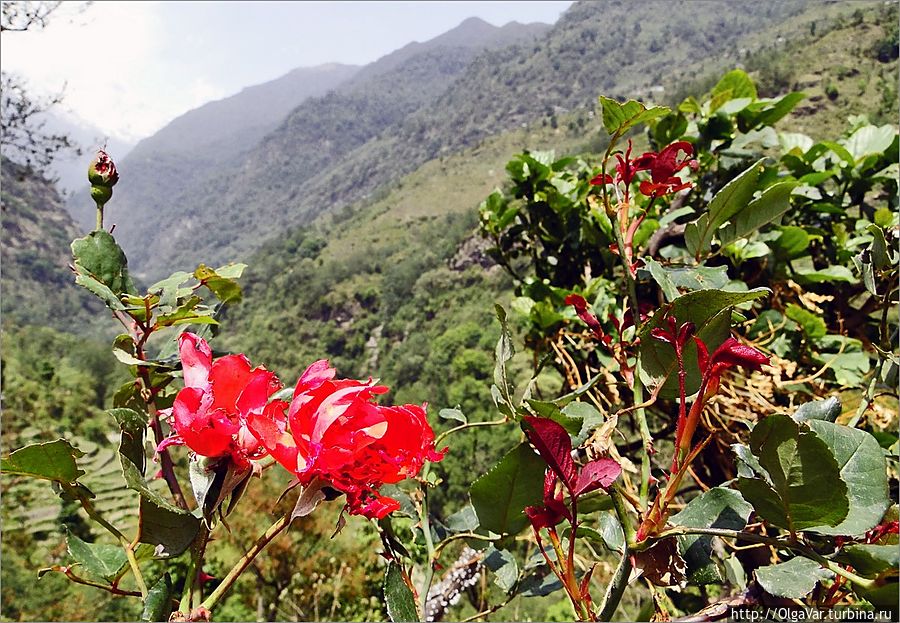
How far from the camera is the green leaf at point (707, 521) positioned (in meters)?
0.35

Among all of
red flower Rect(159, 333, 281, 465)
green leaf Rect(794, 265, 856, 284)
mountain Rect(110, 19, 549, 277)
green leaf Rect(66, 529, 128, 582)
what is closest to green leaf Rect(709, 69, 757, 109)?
green leaf Rect(794, 265, 856, 284)

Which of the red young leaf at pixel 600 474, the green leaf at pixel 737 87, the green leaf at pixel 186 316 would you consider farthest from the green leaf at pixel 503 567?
the green leaf at pixel 737 87

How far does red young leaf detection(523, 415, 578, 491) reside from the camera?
0.31 metres

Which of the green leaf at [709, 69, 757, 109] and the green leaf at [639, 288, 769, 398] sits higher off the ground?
the green leaf at [709, 69, 757, 109]

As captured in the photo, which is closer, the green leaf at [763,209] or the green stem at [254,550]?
the green stem at [254,550]

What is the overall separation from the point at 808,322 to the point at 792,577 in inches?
24.3

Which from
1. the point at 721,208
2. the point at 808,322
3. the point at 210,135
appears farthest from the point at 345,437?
the point at 210,135

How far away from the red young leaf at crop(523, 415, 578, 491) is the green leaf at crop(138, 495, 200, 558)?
208 mm

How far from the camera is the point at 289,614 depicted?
2.76 metres

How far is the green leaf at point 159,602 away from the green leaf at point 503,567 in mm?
288

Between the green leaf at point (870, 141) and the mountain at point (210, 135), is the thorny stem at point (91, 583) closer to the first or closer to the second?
the green leaf at point (870, 141)

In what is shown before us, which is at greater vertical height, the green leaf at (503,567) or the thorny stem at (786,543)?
the thorny stem at (786,543)

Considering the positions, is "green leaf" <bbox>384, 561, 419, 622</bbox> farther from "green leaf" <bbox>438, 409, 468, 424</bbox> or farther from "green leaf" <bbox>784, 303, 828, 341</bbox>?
"green leaf" <bbox>784, 303, 828, 341</bbox>

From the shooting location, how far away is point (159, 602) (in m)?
0.33
